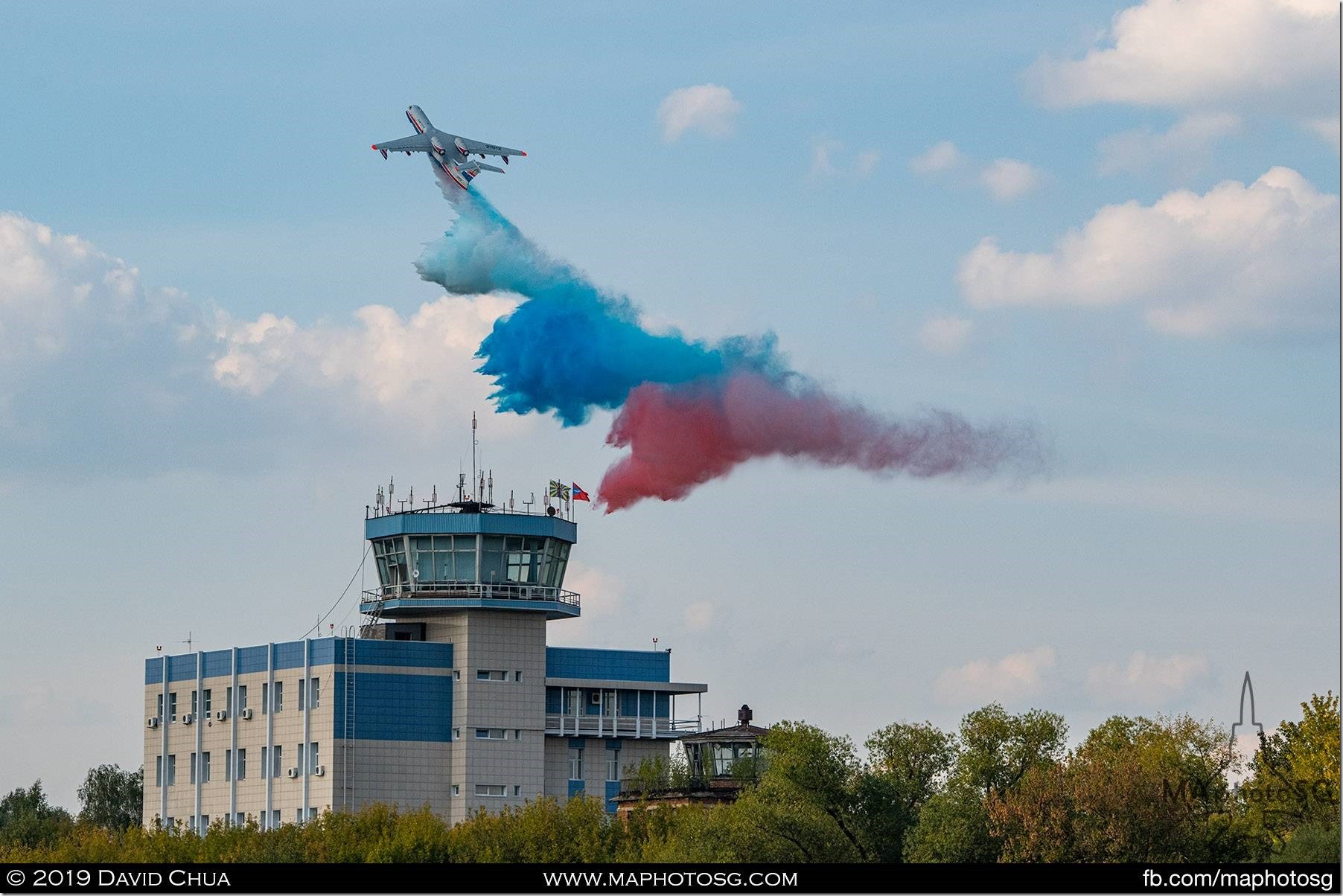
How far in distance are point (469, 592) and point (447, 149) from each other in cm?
2683

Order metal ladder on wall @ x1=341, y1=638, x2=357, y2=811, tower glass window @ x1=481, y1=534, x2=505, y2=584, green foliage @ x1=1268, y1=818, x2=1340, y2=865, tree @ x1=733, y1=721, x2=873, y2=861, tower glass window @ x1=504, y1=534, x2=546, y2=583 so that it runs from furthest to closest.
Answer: tower glass window @ x1=504, y1=534, x2=546, y2=583
tower glass window @ x1=481, y1=534, x2=505, y2=584
metal ladder on wall @ x1=341, y1=638, x2=357, y2=811
tree @ x1=733, y1=721, x2=873, y2=861
green foliage @ x1=1268, y1=818, x2=1340, y2=865

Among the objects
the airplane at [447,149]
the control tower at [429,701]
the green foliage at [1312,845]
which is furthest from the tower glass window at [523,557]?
the green foliage at [1312,845]

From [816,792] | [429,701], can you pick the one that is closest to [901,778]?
[816,792]

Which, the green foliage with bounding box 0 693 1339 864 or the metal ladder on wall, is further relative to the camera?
the metal ladder on wall

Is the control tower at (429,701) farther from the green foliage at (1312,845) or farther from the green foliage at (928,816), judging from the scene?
the green foliage at (1312,845)

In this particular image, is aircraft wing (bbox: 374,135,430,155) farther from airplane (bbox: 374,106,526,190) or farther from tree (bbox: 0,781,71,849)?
tree (bbox: 0,781,71,849)

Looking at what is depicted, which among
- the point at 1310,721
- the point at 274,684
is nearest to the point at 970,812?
the point at 1310,721

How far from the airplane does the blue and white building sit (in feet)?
73.2

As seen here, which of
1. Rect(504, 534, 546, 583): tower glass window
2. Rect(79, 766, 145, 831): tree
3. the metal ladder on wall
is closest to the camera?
the metal ladder on wall

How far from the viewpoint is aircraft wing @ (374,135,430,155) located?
126 m

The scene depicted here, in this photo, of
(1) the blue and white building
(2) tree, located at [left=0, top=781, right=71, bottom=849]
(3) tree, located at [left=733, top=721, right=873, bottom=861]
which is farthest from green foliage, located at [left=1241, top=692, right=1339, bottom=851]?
(2) tree, located at [left=0, top=781, right=71, bottom=849]

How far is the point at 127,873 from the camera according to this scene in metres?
95.4

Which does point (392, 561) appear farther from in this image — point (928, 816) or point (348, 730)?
point (928, 816)

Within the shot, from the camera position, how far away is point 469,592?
135875mm
